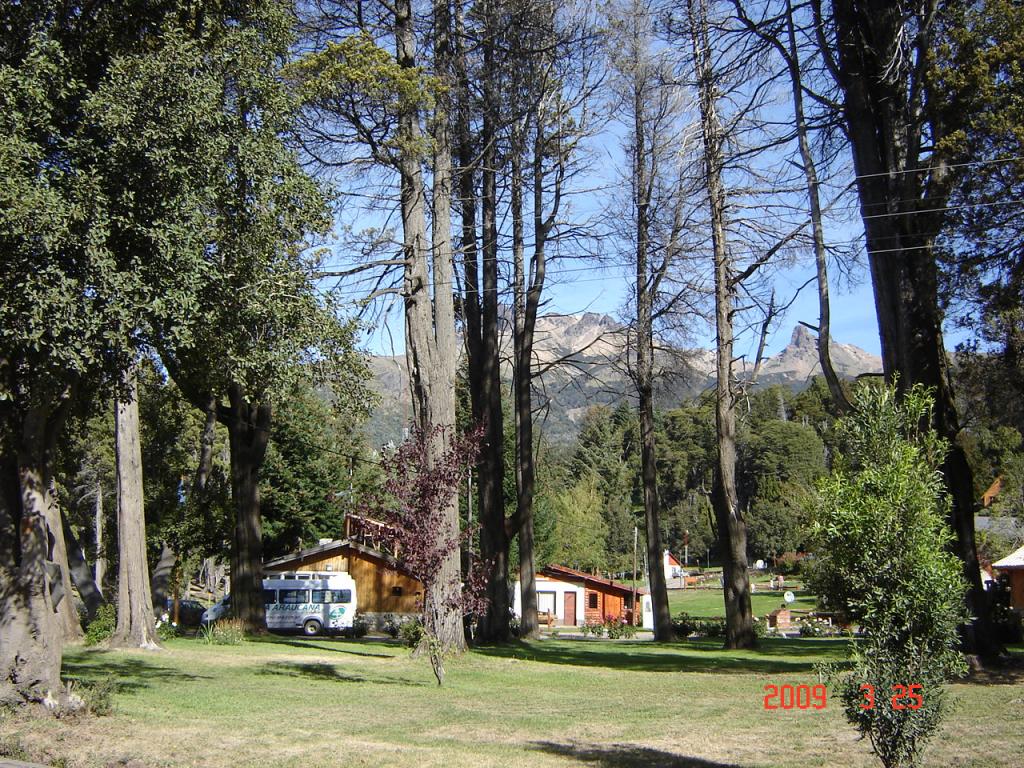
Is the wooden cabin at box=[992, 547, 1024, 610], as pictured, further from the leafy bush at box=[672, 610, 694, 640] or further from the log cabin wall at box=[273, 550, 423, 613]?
the log cabin wall at box=[273, 550, 423, 613]

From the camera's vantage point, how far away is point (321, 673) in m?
15.3

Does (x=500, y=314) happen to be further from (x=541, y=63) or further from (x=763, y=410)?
(x=763, y=410)

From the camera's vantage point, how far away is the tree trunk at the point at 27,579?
938cm

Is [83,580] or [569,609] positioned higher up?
[83,580]

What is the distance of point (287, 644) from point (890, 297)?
15271 mm

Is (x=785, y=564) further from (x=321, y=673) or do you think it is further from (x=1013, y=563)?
(x=321, y=673)

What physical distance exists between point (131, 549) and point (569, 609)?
37.0 metres

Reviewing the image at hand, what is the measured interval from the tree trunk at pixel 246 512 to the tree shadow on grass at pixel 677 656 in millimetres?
7003

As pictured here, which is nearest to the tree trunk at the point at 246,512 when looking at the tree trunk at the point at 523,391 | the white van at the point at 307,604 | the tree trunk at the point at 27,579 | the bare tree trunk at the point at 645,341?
the tree trunk at the point at 523,391

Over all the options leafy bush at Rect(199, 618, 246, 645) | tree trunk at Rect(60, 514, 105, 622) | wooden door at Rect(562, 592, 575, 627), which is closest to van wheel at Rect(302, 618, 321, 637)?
tree trunk at Rect(60, 514, 105, 622)

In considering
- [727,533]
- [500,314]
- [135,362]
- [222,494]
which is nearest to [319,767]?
[135,362]

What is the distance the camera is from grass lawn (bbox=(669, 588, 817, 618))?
56.8 metres
